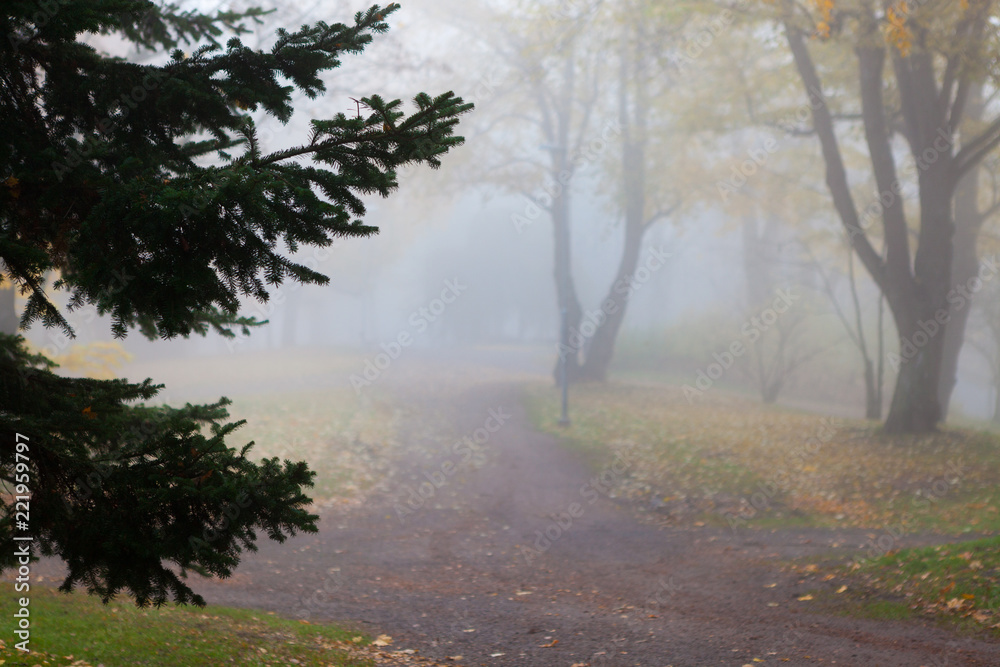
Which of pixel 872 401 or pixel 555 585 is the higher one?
pixel 872 401

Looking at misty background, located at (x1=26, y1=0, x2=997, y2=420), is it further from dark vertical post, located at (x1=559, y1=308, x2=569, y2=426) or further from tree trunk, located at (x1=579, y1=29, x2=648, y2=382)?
dark vertical post, located at (x1=559, y1=308, x2=569, y2=426)

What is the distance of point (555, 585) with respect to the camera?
818cm

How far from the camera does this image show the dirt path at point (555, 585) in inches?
229

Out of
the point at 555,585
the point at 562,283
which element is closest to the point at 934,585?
the point at 555,585

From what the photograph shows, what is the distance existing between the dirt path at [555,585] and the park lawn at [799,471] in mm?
904

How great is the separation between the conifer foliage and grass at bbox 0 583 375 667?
4.74ft

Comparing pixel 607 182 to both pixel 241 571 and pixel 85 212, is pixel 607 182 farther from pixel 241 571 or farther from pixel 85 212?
pixel 85 212

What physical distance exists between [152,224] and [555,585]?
259 inches

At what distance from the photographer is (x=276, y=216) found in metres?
3.03

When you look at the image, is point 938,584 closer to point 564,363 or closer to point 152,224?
point 152,224

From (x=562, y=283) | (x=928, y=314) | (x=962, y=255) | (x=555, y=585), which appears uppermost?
(x=962, y=255)

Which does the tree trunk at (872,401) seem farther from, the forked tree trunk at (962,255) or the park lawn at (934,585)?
the park lawn at (934,585)

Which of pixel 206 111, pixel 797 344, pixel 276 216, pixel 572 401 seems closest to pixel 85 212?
pixel 206 111

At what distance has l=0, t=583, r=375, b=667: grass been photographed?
15.0 feet
